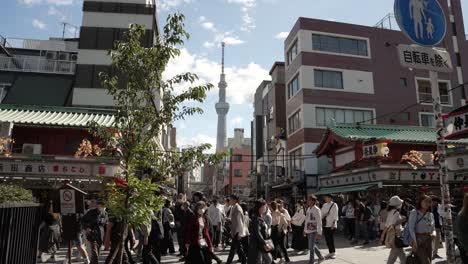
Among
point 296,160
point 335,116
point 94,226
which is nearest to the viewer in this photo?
point 94,226

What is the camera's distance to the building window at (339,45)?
3133 centimetres

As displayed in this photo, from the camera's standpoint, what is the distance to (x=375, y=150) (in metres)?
20.8

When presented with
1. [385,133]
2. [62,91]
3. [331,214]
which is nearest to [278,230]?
[331,214]

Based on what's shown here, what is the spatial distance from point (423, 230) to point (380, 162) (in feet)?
45.7

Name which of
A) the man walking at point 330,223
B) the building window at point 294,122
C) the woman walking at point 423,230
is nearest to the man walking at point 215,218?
the man walking at point 330,223

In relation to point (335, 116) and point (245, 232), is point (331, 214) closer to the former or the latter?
point (245, 232)

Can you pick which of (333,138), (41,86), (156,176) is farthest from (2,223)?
(41,86)

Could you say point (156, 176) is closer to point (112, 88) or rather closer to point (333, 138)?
point (112, 88)

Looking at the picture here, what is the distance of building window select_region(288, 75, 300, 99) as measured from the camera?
3172 centimetres

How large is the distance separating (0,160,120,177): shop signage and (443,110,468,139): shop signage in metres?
15.4

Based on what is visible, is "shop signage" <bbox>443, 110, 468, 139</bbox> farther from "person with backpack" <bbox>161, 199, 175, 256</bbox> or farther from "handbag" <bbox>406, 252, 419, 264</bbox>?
"person with backpack" <bbox>161, 199, 175, 256</bbox>

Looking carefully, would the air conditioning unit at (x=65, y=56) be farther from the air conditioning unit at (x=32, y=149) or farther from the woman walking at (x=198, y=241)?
the woman walking at (x=198, y=241)

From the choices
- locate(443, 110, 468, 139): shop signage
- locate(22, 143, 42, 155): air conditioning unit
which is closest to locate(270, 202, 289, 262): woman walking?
locate(443, 110, 468, 139): shop signage

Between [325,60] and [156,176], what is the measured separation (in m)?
25.7
